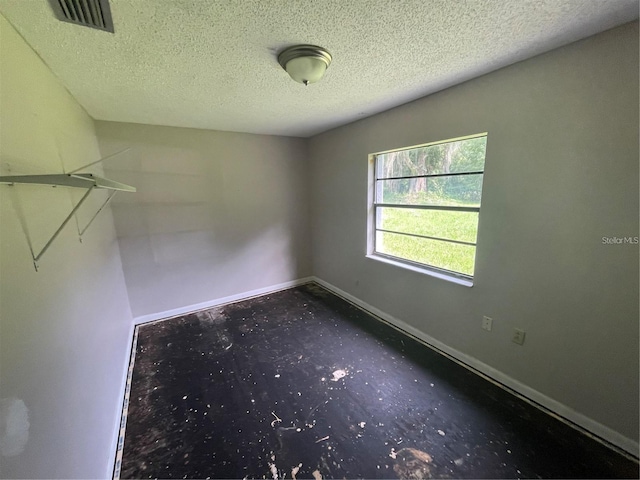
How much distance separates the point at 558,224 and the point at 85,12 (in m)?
2.68

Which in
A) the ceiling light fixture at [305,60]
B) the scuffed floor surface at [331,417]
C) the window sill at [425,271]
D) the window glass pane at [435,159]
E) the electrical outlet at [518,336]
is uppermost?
the ceiling light fixture at [305,60]

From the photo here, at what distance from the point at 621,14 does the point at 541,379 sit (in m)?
2.10

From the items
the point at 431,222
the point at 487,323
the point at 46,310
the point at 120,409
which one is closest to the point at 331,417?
the point at 487,323

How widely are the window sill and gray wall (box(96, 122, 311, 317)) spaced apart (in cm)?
157

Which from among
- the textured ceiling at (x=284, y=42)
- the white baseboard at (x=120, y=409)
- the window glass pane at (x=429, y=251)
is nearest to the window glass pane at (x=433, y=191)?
the window glass pane at (x=429, y=251)

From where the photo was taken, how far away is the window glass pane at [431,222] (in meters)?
2.10

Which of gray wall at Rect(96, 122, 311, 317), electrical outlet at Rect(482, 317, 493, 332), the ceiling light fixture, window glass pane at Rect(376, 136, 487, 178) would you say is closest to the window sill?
electrical outlet at Rect(482, 317, 493, 332)

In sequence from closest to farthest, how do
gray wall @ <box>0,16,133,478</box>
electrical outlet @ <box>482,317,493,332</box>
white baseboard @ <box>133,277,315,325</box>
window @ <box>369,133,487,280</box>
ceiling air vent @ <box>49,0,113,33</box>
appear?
gray wall @ <box>0,16,133,478</box>, ceiling air vent @ <box>49,0,113,33</box>, electrical outlet @ <box>482,317,493,332</box>, window @ <box>369,133,487,280</box>, white baseboard @ <box>133,277,315,325</box>

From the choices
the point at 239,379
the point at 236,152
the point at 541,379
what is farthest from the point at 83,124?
the point at 541,379

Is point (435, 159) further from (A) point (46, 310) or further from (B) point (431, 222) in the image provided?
(A) point (46, 310)

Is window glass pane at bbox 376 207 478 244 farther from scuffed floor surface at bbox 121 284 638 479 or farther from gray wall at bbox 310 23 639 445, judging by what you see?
scuffed floor surface at bbox 121 284 638 479

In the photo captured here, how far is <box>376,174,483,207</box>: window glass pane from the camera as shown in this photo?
2.04 meters

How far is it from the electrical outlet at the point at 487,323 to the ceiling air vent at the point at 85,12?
287 cm

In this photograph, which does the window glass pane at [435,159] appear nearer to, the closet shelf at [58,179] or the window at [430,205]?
the window at [430,205]
